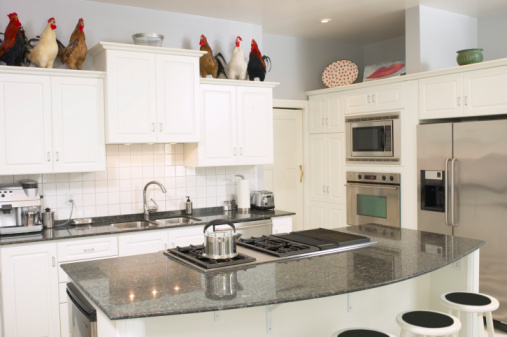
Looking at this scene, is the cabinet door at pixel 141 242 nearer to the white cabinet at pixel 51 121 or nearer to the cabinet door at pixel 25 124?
the white cabinet at pixel 51 121

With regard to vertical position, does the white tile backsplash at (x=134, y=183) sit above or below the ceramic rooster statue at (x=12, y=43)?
below

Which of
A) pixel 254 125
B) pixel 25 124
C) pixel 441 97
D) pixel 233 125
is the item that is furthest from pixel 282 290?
pixel 441 97

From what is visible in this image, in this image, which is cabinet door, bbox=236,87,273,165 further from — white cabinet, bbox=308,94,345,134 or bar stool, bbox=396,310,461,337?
bar stool, bbox=396,310,461,337

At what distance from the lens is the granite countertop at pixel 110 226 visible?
356 cm

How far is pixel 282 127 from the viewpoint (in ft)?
18.9

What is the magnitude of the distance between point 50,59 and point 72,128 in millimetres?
565

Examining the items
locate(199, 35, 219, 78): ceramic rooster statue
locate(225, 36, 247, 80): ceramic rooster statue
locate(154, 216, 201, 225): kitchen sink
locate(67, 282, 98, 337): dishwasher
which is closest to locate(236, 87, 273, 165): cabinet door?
locate(225, 36, 247, 80): ceramic rooster statue

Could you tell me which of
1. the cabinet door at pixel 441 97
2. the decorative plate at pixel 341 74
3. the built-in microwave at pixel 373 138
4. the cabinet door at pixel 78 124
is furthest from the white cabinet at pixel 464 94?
the cabinet door at pixel 78 124

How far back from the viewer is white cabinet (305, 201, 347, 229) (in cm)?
543

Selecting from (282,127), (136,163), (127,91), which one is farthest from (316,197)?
(127,91)

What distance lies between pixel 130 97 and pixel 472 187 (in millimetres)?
2992

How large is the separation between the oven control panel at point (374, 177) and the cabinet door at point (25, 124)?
308cm

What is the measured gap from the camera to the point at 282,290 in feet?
6.61

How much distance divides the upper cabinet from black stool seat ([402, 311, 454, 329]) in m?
2.49
